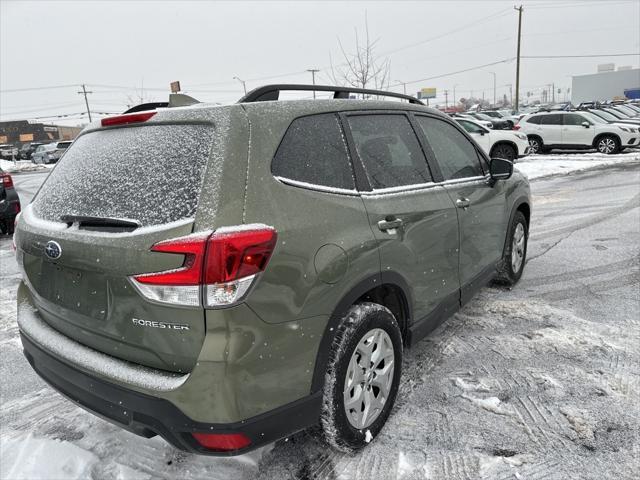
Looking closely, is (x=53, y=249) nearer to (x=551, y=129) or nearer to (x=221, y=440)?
(x=221, y=440)

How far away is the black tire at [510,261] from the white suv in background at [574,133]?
48.0 ft

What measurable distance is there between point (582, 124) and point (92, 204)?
1976 cm

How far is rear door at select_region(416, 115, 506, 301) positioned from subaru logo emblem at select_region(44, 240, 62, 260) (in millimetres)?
2263

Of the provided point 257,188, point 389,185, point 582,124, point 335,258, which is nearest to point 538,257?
point 389,185

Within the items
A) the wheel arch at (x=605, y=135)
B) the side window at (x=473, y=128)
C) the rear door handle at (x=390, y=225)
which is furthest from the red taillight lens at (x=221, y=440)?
the wheel arch at (x=605, y=135)

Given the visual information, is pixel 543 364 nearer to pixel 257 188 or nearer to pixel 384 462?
pixel 384 462

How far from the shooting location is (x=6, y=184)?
318 inches

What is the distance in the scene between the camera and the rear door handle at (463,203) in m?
3.22

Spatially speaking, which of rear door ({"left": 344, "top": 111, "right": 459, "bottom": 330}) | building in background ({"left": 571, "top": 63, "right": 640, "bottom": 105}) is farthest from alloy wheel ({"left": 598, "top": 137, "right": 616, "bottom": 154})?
building in background ({"left": 571, "top": 63, "right": 640, "bottom": 105})

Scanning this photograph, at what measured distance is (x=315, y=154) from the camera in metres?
2.32

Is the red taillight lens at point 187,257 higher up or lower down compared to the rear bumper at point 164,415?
higher up

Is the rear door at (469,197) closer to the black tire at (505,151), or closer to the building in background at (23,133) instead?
the black tire at (505,151)

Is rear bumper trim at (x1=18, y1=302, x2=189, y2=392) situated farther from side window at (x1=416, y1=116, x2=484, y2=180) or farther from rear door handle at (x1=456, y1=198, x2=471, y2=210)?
side window at (x1=416, y1=116, x2=484, y2=180)

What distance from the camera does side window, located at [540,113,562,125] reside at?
18.7 meters
